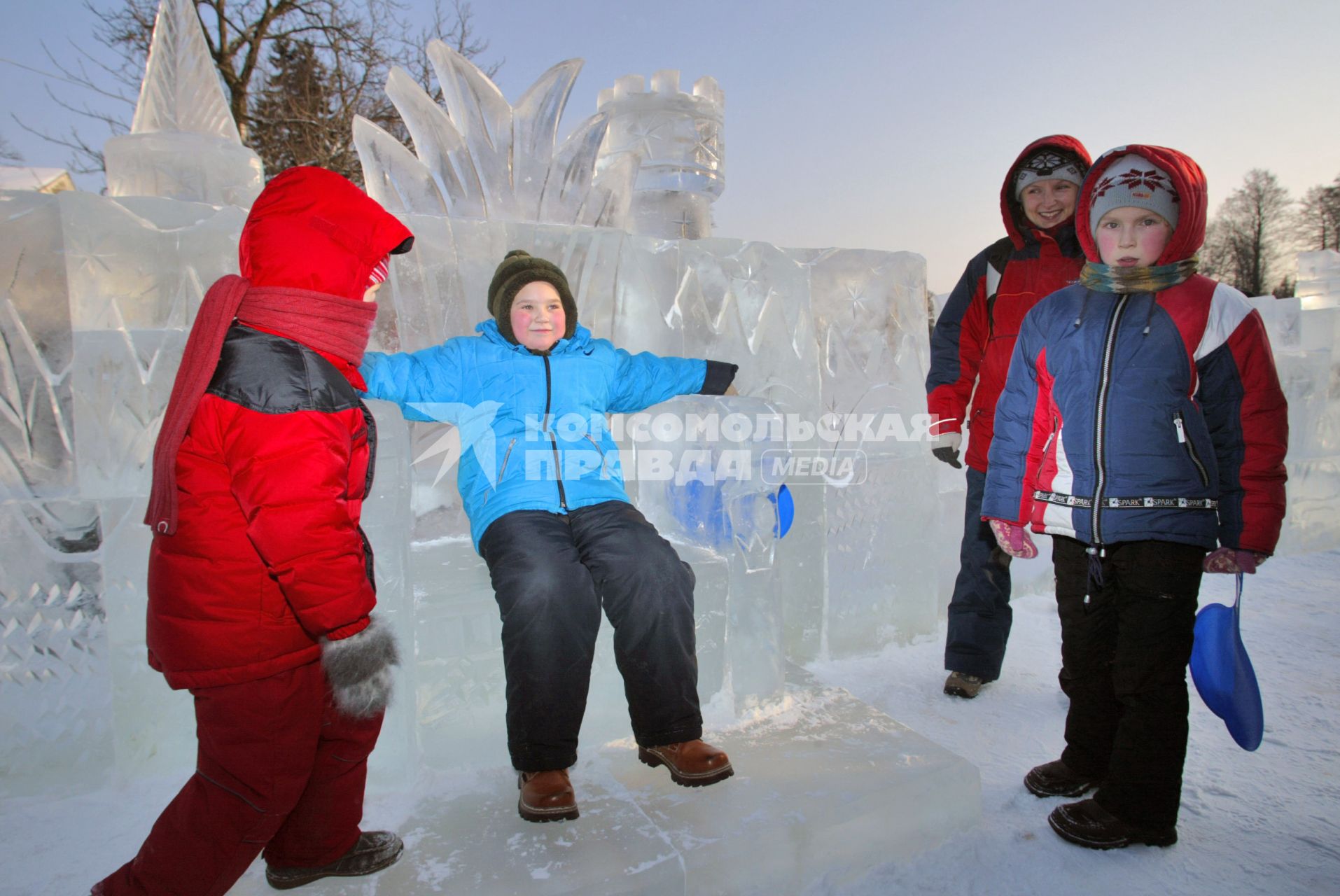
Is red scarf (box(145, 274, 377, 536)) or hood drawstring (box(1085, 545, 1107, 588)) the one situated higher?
red scarf (box(145, 274, 377, 536))

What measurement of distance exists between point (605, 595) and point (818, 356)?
1452 millimetres

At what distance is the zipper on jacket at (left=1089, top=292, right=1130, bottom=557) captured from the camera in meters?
1.60

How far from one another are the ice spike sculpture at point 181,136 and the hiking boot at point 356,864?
180 centimetres

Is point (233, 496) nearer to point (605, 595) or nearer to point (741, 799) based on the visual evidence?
point (605, 595)

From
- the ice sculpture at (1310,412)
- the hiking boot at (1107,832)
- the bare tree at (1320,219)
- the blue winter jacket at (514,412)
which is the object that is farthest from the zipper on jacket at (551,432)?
the bare tree at (1320,219)

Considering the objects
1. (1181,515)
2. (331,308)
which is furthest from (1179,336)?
(331,308)

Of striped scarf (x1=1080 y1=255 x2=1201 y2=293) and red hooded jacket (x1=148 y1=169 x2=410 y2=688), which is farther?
striped scarf (x1=1080 y1=255 x2=1201 y2=293)

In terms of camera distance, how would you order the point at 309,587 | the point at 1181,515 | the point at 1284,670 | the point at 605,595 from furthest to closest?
the point at 1284,670 → the point at 605,595 → the point at 1181,515 → the point at 309,587

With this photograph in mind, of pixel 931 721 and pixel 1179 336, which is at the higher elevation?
pixel 1179 336

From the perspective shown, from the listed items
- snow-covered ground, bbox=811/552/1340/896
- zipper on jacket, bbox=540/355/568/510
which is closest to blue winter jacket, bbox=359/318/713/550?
zipper on jacket, bbox=540/355/568/510

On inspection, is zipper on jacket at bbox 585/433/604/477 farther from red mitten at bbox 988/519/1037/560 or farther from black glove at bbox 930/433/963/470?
black glove at bbox 930/433/963/470

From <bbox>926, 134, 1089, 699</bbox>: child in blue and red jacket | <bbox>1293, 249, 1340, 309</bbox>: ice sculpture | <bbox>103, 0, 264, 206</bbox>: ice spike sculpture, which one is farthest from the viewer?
<bbox>1293, 249, 1340, 309</bbox>: ice sculpture

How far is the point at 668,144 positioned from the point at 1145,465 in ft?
Answer: 8.26

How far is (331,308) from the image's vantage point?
1329 millimetres
